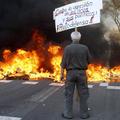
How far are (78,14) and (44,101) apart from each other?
239 cm

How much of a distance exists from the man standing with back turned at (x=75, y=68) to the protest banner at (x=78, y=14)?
1225mm

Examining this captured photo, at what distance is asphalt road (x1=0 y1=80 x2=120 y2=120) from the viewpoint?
757cm

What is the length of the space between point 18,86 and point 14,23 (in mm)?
5177

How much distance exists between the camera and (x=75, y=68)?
7.24m

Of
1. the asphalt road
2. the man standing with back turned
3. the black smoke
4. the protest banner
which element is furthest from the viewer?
the black smoke

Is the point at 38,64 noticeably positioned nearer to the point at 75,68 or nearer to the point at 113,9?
the point at 113,9

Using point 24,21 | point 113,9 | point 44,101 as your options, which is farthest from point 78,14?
point 113,9

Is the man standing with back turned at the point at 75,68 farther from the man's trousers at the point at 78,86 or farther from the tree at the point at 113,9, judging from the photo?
the tree at the point at 113,9

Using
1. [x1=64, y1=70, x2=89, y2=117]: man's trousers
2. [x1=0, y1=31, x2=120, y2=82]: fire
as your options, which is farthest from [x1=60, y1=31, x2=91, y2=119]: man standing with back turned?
[x1=0, y1=31, x2=120, y2=82]: fire

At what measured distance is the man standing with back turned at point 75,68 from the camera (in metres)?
7.22

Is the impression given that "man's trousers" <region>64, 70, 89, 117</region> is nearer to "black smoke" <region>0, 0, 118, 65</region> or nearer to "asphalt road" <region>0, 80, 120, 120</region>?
"asphalt road" <region>0, 80, 120, 120</region>

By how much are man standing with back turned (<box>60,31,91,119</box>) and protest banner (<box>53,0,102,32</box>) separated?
1.23m

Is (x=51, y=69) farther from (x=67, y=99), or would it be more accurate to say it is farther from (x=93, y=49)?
(x=67, y=99)

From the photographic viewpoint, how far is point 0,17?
1597cm
